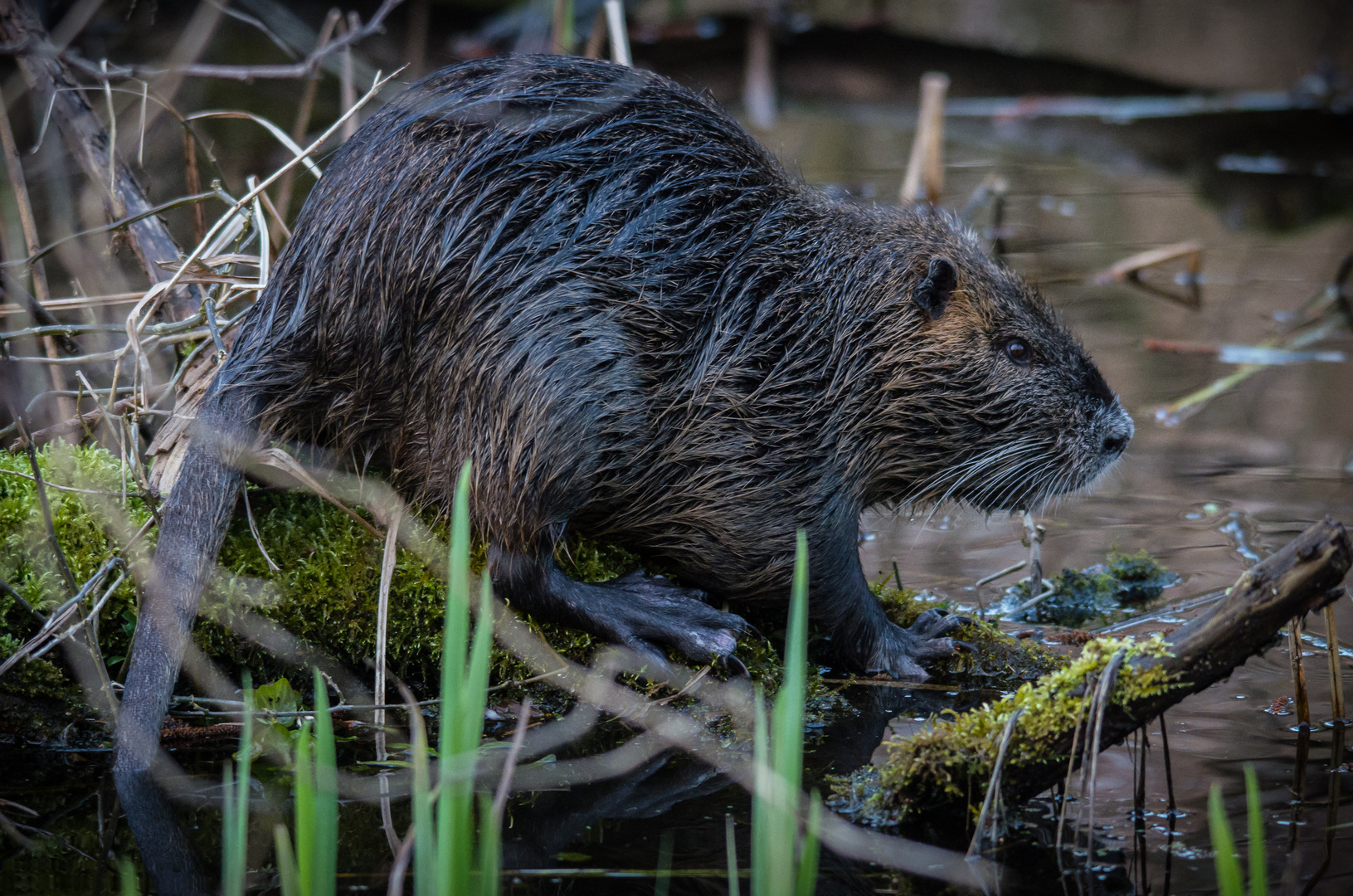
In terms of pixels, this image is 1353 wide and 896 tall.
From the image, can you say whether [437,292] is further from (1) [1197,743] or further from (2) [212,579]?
(1) [1197,743]

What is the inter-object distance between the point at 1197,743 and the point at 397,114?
7.41 ft

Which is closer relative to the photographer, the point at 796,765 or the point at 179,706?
the point at 796,765

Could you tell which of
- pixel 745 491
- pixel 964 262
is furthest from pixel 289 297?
pixel 964 262

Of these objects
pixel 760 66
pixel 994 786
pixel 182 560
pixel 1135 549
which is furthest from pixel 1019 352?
pixel 760 66

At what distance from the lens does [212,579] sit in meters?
3.02

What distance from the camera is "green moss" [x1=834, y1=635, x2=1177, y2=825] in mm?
2276

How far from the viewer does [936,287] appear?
3.26 metres

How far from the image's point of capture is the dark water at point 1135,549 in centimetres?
231

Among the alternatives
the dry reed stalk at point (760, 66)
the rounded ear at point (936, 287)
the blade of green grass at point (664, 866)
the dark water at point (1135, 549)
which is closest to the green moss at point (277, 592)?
the dark water at point (1135, 549)

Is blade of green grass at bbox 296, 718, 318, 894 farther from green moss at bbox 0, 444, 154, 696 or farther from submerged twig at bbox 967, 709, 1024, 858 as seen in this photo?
green moss at bbox 0, 444, 154, 696

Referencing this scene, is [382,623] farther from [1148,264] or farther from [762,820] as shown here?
[1148,264]

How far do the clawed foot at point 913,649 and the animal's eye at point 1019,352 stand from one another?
664 mm

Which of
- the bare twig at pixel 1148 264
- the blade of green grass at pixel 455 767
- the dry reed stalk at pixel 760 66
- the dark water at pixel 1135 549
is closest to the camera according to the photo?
the blade of green grass at pixel 455 767

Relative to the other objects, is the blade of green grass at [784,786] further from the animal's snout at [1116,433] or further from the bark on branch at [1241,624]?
the animal's snout at [1116,433]
